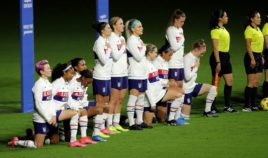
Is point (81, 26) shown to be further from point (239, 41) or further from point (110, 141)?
point (110, 141)

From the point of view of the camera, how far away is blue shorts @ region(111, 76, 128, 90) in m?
A: 16.8

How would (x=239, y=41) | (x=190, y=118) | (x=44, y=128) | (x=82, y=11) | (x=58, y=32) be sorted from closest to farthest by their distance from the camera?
(x=44, y=128)
(x=190, y=118)
(x=239, y=41)
(x=58, y=32)
(x=82, y=11)

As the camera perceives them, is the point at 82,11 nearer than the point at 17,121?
No

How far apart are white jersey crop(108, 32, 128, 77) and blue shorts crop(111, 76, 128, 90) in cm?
7

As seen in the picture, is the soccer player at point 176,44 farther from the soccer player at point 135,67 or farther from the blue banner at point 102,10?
the blue banner at point 102,10

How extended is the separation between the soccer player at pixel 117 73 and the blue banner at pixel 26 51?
7.64 feet

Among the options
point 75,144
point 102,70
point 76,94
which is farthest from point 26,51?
point 75,144

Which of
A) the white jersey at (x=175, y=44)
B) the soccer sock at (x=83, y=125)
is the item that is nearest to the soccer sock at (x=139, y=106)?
the white jersey at (x=175, y=44)

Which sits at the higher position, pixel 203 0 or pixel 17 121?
pixel 203 0

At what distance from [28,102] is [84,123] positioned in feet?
10.8

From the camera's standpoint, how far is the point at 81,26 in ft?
104

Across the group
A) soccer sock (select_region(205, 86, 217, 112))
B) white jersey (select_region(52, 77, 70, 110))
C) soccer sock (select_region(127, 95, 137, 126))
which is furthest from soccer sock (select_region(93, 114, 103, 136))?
soccer sock (select_region(205, 86, 217, 112))

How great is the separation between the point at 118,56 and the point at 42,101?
1.84 meters

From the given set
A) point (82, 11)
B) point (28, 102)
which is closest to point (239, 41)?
point (82, 11)
